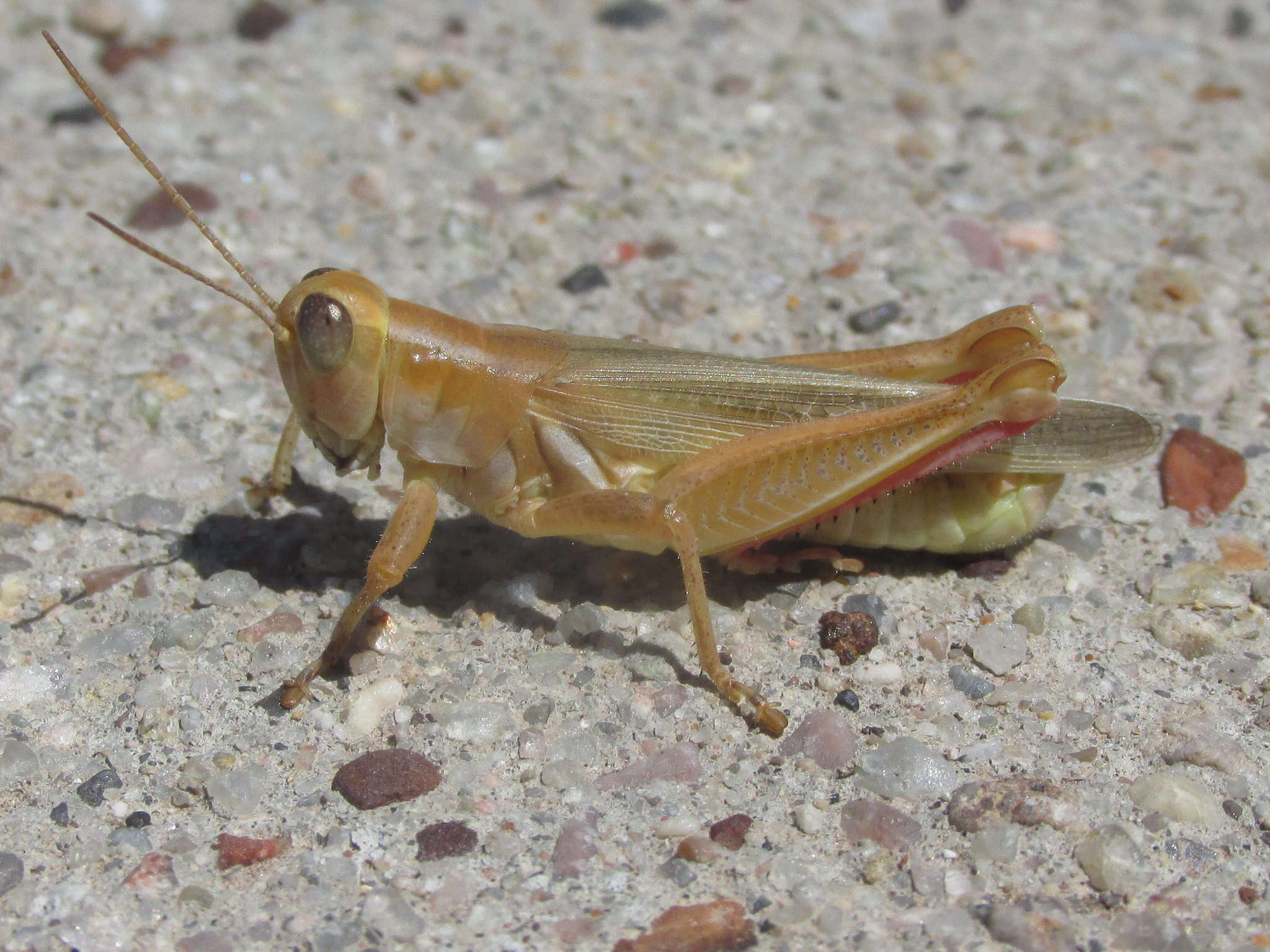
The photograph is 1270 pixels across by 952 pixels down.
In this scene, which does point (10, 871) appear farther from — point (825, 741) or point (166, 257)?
point (825, 741)

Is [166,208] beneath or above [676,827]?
above

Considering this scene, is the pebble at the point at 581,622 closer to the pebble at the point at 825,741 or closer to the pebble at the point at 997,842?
the pebble at the point at 825,741

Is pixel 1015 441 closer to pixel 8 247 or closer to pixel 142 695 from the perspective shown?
pixel 142 695

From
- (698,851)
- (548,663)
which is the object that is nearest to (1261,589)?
(698,851)

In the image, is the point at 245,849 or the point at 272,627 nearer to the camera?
the point at 245,849

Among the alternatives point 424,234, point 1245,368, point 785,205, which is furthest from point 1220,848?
point 424,234
